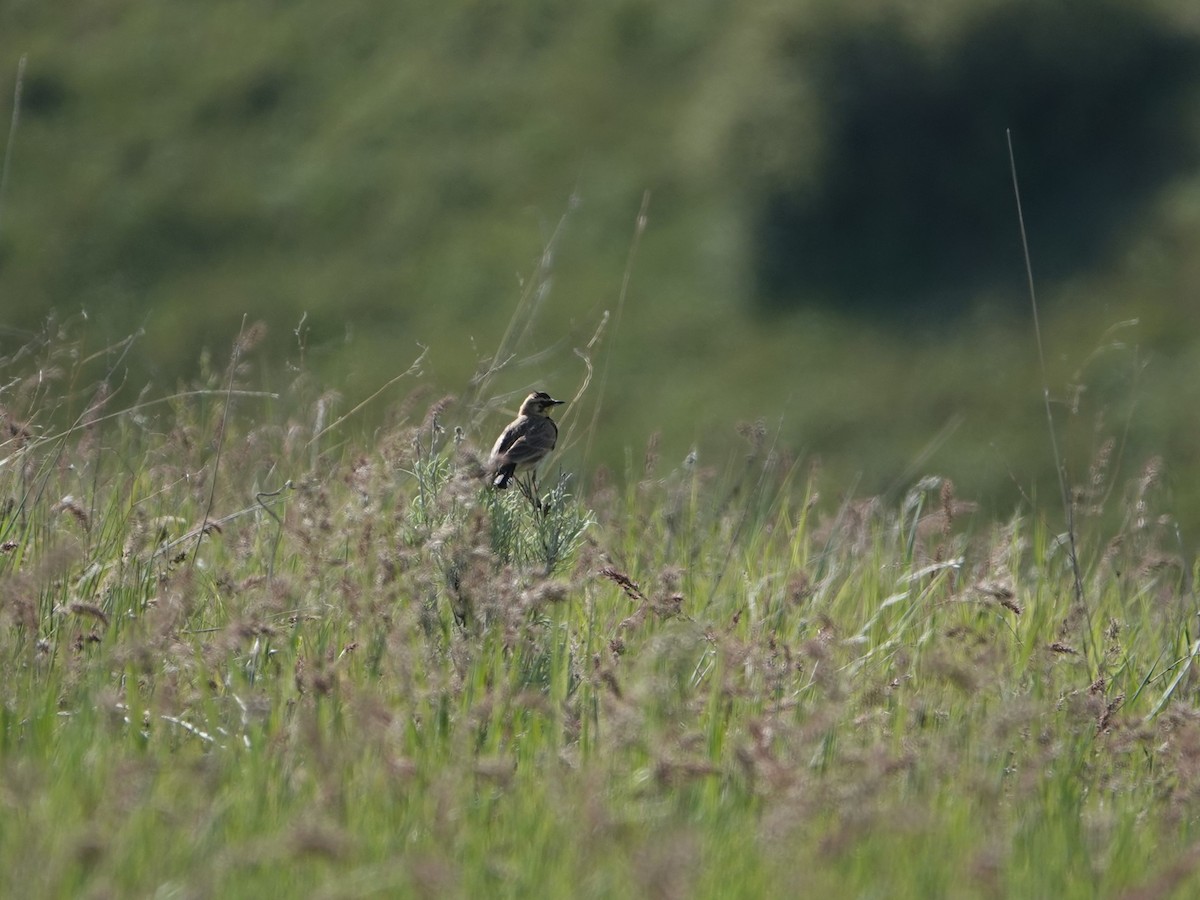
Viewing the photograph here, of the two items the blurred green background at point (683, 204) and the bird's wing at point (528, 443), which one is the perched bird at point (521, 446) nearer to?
the bird's wing at point (528, 443)

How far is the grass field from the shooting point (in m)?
3.07

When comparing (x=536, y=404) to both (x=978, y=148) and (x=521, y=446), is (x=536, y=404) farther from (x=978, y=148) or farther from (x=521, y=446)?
(x=978, y=148)

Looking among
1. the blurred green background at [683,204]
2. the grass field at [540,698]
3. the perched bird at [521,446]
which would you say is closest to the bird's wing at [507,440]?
the perched bird at [521,446]

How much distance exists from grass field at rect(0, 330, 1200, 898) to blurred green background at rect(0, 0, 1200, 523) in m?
13.2

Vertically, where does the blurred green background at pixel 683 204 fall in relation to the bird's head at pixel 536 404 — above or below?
below

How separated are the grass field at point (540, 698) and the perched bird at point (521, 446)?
169 mm

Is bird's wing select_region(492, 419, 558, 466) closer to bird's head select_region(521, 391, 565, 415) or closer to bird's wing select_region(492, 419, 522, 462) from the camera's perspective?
bird's wing select_region(492, 419, 522, 462)

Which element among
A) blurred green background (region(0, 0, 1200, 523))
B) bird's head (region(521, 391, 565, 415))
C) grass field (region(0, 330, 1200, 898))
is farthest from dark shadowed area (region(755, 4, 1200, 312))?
grass field (region(0, 330, 1200, 898))

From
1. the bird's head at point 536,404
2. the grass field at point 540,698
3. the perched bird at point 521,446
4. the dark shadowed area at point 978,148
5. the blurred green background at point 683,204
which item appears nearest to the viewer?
the grass field at point 540,698

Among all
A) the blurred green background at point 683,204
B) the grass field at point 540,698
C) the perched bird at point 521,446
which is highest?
the perched bird at point 521,446

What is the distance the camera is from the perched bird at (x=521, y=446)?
5.04 meters

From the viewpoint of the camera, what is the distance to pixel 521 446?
5137 millimetres

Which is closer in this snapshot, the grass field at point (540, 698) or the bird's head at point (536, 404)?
the grass field at point (540, 698)

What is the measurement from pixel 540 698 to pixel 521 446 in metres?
1.81
